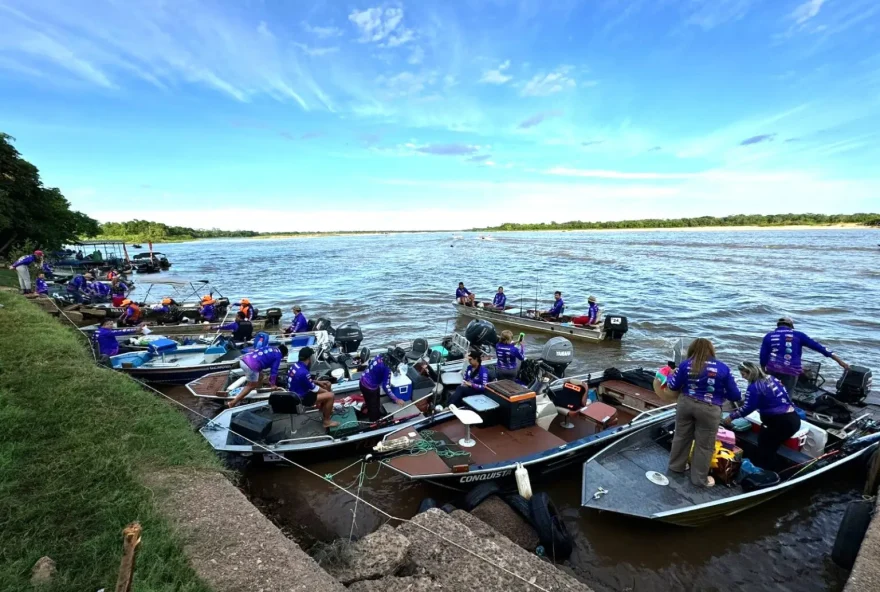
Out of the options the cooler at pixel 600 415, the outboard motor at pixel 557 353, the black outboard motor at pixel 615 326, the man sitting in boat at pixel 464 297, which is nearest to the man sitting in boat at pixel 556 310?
the black outboard motor at pixel 615 326

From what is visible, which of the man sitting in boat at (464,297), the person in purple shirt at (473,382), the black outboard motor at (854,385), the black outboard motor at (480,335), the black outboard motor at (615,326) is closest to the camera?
the person in purple shirt at (473,382)

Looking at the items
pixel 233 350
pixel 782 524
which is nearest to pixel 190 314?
pixel 233 350

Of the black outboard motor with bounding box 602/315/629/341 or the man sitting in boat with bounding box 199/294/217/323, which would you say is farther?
the man sitting in boat with bounding box 199/294/217/323

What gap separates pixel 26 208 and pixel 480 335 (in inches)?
1460

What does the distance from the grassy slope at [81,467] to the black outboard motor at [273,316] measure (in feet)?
35.2

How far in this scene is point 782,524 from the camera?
6.11 meters

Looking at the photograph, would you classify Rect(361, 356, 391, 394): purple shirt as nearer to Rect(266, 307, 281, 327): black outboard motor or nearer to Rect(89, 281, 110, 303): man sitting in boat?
Rect(266, 307, 281, 327): black outboard motor

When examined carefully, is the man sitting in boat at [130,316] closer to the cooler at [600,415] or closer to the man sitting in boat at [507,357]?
the man sitting in boat at [507,357]

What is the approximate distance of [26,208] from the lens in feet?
95.6

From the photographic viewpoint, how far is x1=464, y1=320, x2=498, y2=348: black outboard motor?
1139 cm

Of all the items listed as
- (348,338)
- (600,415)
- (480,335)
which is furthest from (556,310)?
(600,415)

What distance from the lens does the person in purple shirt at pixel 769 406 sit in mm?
5695

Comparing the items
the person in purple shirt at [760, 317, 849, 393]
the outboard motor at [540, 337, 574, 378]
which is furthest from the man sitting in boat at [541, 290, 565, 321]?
the person in purple shirt at [760, 317, 849, 393]

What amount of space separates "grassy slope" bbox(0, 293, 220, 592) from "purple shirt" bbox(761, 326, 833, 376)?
35.0 ft
